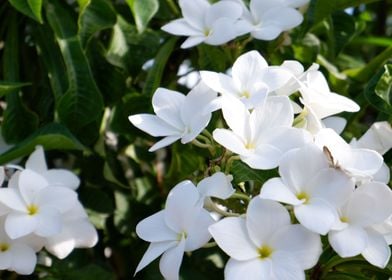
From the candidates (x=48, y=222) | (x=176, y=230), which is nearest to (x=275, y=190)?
(x=176, y=230)

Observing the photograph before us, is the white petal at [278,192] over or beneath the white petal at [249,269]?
over

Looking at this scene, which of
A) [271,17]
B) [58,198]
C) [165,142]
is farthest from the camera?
[271,17]

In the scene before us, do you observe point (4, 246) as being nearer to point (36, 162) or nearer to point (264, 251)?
point (36, 162)

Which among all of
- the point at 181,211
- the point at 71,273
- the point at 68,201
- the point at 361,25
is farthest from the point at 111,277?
the point at 361,25

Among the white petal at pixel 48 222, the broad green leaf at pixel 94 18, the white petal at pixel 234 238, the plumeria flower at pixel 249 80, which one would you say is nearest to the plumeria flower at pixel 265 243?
the white petal at pixel 234 238

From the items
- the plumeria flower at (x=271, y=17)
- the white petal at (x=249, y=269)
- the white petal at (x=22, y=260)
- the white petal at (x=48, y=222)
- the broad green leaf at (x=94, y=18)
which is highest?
the plumeria flower at (x=271, y=17)

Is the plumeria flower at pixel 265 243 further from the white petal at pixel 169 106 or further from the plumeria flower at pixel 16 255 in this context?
the plumeria flower at pixel 16 255
